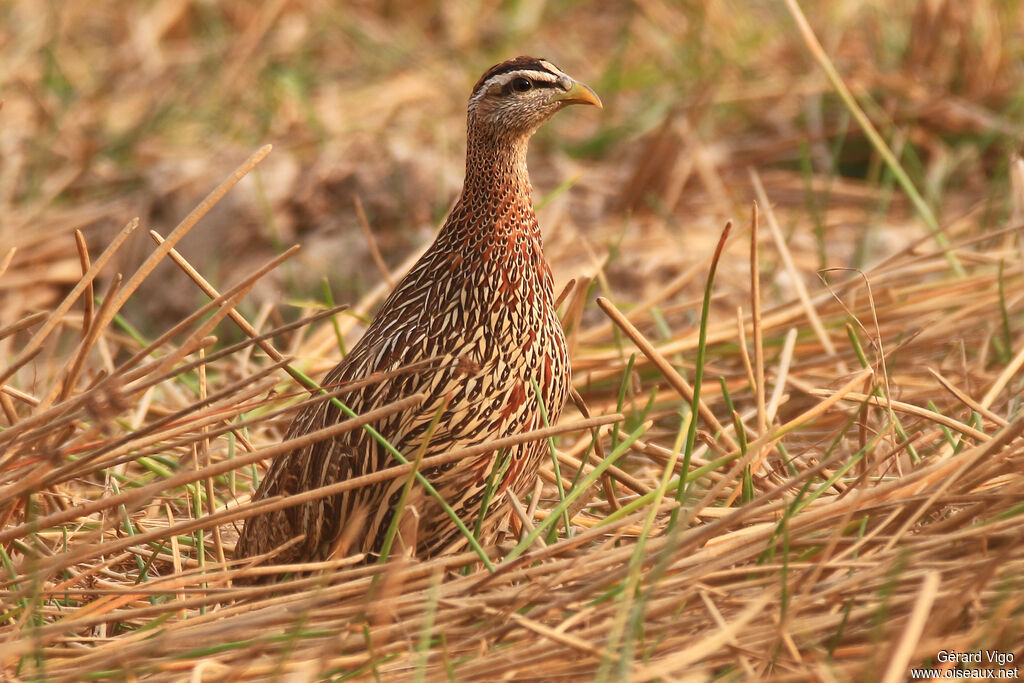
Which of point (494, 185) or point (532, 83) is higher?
point (532, 83)

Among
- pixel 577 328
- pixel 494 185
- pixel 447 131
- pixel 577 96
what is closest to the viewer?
pixel 494 185

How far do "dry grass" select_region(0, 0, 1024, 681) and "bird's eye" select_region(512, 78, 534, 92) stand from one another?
0.66 metres

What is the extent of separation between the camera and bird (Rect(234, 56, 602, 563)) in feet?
9.10

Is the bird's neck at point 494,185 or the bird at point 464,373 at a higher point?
the bird's neck at point 494,185

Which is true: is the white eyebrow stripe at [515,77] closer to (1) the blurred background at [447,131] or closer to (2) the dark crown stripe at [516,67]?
(2) the dark crown stripe at [516,67]

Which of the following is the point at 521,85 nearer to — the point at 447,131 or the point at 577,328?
the point at 577,328

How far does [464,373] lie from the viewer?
2760mm

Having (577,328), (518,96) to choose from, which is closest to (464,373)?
(518,96)

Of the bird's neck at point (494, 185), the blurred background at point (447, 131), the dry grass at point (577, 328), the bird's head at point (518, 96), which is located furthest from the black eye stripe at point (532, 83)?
the blurred background at point (447, 131)

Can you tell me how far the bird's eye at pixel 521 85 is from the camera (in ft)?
9.91

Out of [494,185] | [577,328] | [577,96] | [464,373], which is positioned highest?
[577,96]

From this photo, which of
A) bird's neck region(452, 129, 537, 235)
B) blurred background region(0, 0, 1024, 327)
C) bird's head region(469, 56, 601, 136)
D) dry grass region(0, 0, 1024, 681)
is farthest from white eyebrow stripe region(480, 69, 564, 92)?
blurred background region(0, 0, 1024, 327)

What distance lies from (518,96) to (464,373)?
28.1 inches

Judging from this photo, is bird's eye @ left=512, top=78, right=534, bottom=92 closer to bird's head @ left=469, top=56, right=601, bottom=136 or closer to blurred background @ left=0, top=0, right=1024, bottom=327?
bird's head @ left=469, top=56, right=601, bottom=136
